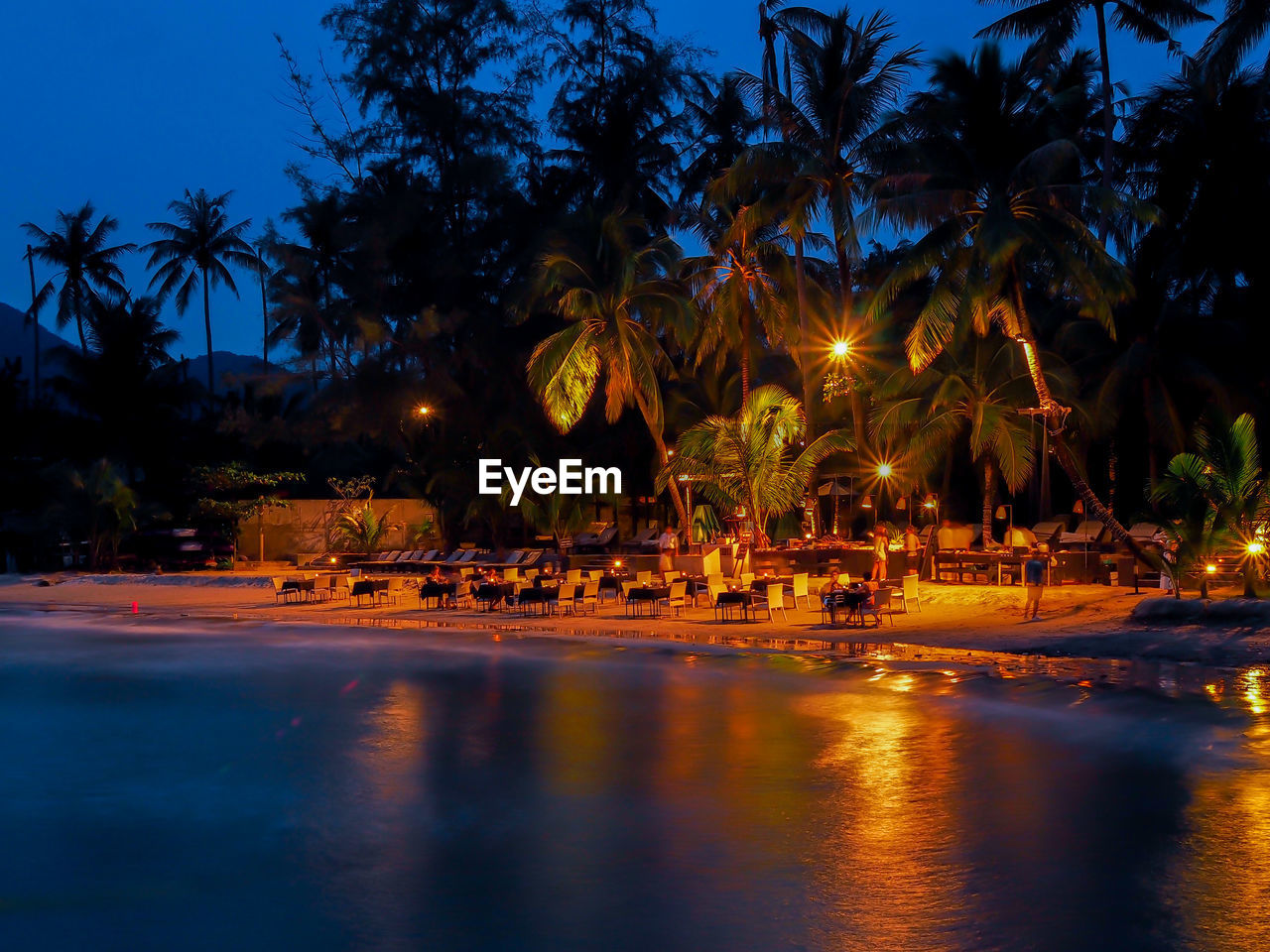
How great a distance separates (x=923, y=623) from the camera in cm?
1908

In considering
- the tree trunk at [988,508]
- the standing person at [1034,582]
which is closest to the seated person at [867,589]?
the standing person at [1034,582]

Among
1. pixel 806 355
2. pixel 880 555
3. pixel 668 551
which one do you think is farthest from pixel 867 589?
pixel 806 355

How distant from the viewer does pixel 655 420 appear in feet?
101

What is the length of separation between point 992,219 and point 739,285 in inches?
403

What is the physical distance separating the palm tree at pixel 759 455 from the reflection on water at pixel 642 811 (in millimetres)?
12399

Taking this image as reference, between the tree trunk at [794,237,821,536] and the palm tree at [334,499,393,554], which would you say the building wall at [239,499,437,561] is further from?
the tree trunk at [794,237,821,536]

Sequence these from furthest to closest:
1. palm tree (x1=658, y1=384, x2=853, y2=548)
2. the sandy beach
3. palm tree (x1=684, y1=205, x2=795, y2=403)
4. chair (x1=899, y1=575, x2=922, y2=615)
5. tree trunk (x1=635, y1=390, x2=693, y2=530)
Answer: tree trunk (x1=635, y1=390, x2=693, y2=530) < palm tree (x1=684, y1=205, x2=795, y2=403) < palm tree (x1=658, y1=384, x2=853, y2=548) < chair (x1=899, y1=575, x2=922, y2=615) < the sandy beach

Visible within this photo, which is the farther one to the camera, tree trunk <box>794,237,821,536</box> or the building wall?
the building wall

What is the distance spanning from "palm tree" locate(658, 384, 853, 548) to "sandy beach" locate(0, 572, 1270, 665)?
4.83 metres

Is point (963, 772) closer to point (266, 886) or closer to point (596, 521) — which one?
point (266, 886)

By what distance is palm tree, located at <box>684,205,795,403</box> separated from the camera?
30016 mm

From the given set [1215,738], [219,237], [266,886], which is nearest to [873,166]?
[1215,738]

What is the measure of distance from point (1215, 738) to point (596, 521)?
27826 millimetres

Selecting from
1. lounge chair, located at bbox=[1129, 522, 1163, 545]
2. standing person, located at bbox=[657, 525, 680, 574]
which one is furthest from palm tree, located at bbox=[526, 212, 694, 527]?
lounge chair, located at bbox=[1129, 522, 1163, 545]
